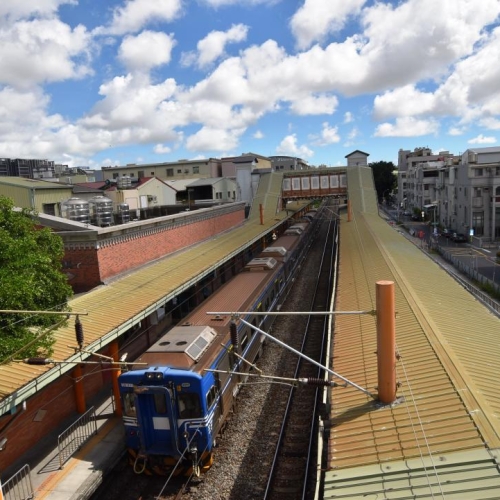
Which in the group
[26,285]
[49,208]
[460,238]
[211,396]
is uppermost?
[49,208]

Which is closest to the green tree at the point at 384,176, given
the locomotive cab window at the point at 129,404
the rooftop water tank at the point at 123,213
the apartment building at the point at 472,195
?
the apartment building at the point at 472,195

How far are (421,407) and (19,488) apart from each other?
10291 millimetres

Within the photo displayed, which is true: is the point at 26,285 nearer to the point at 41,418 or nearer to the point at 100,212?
the point at 41,418

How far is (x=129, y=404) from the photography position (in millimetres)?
12453

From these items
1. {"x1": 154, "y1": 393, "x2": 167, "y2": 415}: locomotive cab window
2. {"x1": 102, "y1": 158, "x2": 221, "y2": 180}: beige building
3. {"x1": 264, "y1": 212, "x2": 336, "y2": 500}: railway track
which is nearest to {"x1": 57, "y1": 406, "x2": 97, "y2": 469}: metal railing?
{"x1": 154, "y1": 393, "x2": 167, "y2": 415}: locomotive cab window

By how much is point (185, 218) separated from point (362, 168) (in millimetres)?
43362

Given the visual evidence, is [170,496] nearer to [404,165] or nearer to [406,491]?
[406,491]

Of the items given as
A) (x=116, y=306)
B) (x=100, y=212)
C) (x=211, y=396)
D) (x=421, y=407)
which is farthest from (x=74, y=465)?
(x=100, y=212)

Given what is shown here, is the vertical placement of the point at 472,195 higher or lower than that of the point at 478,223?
higher

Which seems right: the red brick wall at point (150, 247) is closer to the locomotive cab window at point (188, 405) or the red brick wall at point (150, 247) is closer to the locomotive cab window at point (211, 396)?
the locomotive cab window at point (211, 396)

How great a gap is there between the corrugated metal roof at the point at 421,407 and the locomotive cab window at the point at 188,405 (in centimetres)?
352

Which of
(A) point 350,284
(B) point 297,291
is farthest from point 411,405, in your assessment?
(B) point 297,291

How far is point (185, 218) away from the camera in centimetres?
3075

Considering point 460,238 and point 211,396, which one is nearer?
point 211,396
